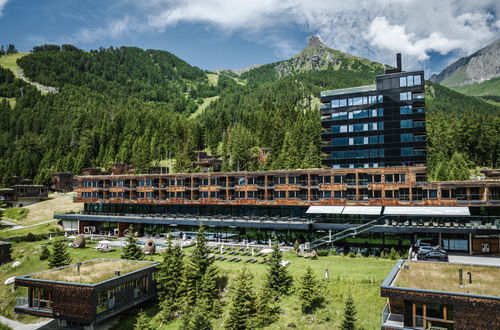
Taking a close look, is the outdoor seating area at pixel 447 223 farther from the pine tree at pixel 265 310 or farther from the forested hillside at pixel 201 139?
the forested hillside at pixel 201 139

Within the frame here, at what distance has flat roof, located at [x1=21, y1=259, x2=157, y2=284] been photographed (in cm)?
3669

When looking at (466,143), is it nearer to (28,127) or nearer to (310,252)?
(310,252)

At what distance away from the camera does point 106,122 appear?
167500mm

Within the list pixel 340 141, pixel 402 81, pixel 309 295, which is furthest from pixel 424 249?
pixel 402 81

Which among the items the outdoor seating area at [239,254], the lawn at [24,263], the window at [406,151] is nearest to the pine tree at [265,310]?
the outdoor seating area at [239,254]

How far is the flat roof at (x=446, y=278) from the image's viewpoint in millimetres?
24320

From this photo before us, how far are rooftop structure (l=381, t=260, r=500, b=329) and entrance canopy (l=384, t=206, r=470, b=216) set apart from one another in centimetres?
2123

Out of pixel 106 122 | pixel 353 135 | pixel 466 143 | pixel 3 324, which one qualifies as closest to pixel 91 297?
pixel 3 324

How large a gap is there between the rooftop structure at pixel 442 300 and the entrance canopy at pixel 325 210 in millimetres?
26902

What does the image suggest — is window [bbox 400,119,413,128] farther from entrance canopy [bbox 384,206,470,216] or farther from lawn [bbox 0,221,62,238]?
lawn [bbox 0,221,62,238]

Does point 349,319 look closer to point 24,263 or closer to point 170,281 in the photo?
point 170,281

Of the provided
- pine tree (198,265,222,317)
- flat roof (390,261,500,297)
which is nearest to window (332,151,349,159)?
pine tree (198,265,222,317)

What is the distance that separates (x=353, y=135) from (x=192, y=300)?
49.9 m

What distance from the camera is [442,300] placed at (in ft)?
76.8
